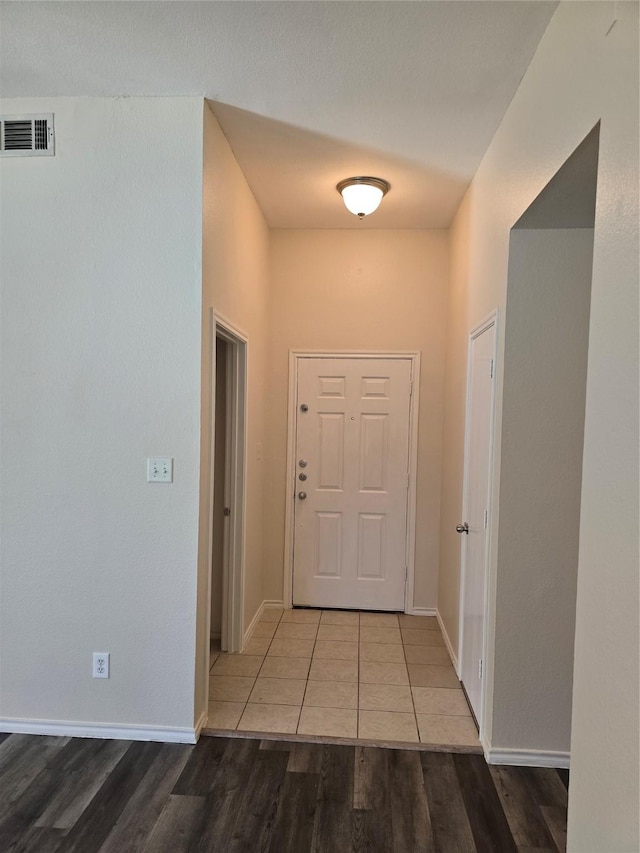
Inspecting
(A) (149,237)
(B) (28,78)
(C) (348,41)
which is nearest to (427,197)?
(C) (348,41)

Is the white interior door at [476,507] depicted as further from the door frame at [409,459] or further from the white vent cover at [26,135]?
the white vent cover at [26,135]

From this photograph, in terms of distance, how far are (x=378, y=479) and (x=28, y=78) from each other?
2.94 meters

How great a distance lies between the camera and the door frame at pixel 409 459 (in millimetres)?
3805

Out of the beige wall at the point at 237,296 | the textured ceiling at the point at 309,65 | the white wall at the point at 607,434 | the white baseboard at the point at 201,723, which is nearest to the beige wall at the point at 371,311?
the beige wall at the point at 237,296

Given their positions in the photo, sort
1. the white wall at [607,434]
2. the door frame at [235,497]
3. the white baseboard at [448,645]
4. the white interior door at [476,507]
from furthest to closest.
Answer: the door frame at [235,497]
the white baseboard at [448,645]
the white interior door at [476,507]
the white wall at [607,434]

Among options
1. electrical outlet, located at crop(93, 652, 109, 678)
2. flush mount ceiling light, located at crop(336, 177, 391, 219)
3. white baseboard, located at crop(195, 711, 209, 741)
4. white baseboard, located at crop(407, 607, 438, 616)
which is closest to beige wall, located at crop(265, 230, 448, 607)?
white baseboard, located at crop(407, 607, 438, 616)

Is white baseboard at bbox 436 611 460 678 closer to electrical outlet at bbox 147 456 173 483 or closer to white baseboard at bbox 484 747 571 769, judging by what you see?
white baseboard at bbox 484 747 571 769

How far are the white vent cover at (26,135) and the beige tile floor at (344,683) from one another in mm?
2634

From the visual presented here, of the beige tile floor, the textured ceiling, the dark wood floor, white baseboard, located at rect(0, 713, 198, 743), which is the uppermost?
the textured ceiling

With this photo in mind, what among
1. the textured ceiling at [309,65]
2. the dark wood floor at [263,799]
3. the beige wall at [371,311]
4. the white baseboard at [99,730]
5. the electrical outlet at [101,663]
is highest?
the textured ceiling at [309,65]

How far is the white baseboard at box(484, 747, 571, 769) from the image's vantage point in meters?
2.18

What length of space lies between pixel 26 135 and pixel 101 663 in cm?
228

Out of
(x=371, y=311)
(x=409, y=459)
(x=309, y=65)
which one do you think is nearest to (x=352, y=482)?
(x=409, y=459)

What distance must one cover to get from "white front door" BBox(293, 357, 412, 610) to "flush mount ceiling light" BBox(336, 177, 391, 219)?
1150mm
